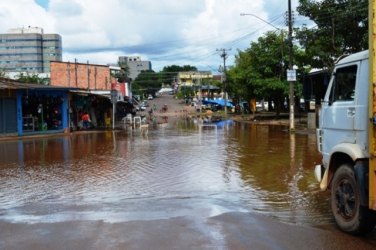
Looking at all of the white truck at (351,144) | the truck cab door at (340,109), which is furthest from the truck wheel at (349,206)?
the truck cab door at (340,109)

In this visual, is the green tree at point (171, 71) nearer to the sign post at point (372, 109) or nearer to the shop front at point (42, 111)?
the shop front at point (42, 111)

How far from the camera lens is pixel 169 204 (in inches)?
357

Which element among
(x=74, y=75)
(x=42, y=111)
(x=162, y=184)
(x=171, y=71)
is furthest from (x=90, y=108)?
(x=171, y=71)

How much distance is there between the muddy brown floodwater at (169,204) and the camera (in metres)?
6.62

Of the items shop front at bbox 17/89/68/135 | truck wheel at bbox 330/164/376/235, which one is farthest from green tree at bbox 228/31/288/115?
truck wheel at bbox 330/164/376/235

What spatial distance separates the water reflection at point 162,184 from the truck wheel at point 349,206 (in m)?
0.63

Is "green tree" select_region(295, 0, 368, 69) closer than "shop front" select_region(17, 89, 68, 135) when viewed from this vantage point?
Yes

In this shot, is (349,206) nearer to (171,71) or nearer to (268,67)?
(268,67)

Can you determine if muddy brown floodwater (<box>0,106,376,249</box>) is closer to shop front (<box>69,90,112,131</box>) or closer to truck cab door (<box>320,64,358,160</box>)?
truck cab door (<box>320,64,358,160</box>)

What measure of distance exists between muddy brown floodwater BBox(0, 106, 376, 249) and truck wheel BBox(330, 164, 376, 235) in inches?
6.3

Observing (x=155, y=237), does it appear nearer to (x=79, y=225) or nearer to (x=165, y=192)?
(x=79, y=225)

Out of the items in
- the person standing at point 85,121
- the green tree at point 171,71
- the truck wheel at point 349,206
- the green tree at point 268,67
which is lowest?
the truck wheel at point 349,206

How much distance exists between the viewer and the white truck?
20.3 feet

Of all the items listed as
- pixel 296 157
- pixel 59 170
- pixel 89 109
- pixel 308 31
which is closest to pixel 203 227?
pixel 59 170
